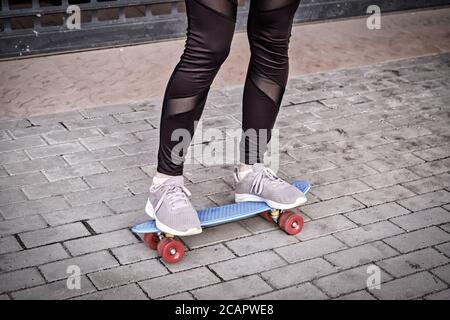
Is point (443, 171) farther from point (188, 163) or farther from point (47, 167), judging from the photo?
point (47, 167)

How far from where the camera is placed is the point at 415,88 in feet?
16.8

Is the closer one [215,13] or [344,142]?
[215,13]

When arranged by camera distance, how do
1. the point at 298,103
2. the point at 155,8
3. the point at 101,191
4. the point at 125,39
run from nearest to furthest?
the point at 101,191
the point at 298,103
the point at 125,39
the point at 155,8

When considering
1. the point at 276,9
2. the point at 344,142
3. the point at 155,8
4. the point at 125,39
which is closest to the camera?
the point at 276,9

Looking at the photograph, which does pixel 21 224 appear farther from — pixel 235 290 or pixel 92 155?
pixel 235 290

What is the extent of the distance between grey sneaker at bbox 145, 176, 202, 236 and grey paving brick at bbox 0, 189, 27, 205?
701 millimetres

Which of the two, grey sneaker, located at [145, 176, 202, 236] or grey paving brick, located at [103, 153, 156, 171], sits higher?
grey sneaker, located at [145, 176, 202, 236]

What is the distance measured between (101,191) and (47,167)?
386 millimetres

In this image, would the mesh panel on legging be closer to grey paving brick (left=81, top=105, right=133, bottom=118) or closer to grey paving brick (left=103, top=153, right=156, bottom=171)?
grey paving brick (left=103, top=153, right=156, bottom=171)

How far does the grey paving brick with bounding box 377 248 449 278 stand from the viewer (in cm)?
319

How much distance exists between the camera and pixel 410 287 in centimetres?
308

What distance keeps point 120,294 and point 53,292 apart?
9.8 inches

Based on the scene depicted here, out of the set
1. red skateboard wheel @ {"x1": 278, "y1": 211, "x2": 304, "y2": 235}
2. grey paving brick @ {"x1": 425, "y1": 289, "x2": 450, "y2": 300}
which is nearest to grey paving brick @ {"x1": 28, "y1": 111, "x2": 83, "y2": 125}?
red skateboard wheel @ {"x1": 278, "y1": 211, "x2": 304, "y2": 235}
